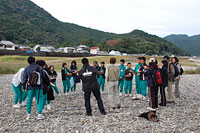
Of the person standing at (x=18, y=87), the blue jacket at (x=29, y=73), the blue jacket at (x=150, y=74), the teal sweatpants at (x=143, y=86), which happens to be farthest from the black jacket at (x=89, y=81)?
the teal sweatpants at (x=143, y=86)

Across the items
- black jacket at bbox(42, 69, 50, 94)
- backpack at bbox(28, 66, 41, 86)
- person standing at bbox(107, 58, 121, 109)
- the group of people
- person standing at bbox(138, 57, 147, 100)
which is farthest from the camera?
person standing at bbox(138, 57, 147, 100)

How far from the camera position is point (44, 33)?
5098 inches

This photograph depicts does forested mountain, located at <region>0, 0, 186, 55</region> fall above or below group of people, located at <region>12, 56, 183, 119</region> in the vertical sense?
above

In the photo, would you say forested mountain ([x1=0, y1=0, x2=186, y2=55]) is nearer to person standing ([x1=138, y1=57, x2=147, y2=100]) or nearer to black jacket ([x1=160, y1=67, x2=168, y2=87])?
person standing ([x1=138, y1=57, x2=147, y2=100])

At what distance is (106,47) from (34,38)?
47.5 metres

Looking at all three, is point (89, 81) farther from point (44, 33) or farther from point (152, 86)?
point (44, 33)

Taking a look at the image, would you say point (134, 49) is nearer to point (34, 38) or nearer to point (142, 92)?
point (34, 38)

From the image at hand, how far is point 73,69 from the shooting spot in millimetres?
10352

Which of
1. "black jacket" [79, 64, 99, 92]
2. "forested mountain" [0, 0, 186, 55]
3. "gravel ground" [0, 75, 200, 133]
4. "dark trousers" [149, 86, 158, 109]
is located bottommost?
"gravel ground" [0, 75, 200, 133]

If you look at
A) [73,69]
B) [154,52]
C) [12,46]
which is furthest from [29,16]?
[73,69]

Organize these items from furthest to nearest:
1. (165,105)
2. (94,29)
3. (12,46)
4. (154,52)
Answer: (94,29), (154,52), (12,46), (165,105)

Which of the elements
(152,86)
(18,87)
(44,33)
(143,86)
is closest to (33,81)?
(18,87)

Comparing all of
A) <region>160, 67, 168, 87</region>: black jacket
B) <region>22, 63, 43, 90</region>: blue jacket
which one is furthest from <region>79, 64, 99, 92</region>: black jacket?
<region>160, 67, 168, 87</region>: black jacket

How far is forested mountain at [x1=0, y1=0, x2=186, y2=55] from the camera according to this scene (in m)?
107
